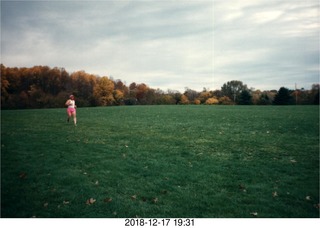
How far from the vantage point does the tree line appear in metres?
68.0

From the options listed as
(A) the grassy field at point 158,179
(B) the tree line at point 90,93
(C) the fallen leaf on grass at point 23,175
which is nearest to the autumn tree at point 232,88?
(B) the tree line at point 90,93

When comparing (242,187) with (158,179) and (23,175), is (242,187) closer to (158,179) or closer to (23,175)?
(158,179)

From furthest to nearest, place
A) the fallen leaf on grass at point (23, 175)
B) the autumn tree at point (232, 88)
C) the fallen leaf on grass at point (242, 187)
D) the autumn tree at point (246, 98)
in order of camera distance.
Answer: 1. the autumn tree at point (232, 88)
2. the autumn tree at point (246, 98)
3. the fallen leaf on grass at point (23, 175)
4. the fallen leaf on grass at point (242, 187)

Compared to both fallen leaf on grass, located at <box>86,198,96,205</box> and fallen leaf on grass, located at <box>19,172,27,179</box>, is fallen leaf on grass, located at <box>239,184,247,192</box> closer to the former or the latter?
fallen leaf on grass, located at <box>86,198,96,205</box>

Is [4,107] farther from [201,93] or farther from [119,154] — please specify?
[201,93]

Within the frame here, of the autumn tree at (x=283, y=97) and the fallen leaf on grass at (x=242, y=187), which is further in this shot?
the autumn tree at (x=283, y=97)

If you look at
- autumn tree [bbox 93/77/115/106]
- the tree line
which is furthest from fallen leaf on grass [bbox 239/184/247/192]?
autumn tree [bbox 93/77/115/106]

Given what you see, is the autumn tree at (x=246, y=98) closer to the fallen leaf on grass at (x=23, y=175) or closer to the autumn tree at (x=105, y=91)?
the autumn tree at (x=105, y=91)

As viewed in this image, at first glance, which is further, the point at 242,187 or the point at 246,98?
the point at 246,98

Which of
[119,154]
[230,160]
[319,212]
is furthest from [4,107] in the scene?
[319,212]

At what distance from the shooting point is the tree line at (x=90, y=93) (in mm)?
67988

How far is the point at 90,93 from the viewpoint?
9500cm

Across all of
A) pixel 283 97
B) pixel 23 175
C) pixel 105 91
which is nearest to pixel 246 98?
pixel 283 97

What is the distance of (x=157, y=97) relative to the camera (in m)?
97.9
